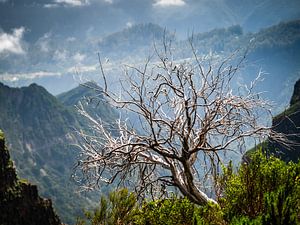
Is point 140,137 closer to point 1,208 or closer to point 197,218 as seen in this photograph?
point 197,218

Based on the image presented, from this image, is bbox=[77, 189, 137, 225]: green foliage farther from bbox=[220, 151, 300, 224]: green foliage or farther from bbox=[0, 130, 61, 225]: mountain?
bbox=[0, 130, 61, 225]: mountain

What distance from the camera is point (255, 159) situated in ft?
30.0

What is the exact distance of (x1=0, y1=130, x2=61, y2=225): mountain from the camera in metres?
87.1

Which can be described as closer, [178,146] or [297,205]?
[297,205]

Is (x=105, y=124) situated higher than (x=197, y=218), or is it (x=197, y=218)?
(x=105, y=124)

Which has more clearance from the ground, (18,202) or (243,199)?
(18,202)

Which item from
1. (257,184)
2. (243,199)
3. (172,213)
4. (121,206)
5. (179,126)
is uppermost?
(179,126)

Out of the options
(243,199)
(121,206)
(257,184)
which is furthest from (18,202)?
(257,184)

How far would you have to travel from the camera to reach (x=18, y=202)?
91.1 m

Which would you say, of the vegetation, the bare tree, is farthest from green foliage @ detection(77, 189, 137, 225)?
the vegetation

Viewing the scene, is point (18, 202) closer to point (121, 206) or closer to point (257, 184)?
point (121, 206)

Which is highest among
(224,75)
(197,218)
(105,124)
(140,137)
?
(224,75)

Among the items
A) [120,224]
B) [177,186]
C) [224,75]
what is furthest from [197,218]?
[120,224]

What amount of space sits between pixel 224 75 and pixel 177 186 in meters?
3.60
